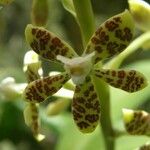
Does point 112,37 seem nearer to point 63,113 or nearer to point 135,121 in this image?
point 135,121

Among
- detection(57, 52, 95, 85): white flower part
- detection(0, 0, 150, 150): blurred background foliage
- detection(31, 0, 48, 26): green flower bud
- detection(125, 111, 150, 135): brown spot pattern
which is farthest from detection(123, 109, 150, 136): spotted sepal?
detection(31, 0, 48, 26): green flower bud

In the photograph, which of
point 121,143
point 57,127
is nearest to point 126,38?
point 121,143

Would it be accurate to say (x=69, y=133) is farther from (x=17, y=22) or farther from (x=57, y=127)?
(x=17, y=22)

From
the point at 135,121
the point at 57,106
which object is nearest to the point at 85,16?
the point at 135,121

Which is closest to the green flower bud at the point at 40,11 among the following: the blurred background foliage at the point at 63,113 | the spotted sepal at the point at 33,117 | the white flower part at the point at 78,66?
the blurred background foliage at the point at 63,113

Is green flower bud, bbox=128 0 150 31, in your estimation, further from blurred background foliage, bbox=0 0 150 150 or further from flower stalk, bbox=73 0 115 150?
blurred background foliage, bbox=0 0 150 150

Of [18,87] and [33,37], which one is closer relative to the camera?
[33,37]
